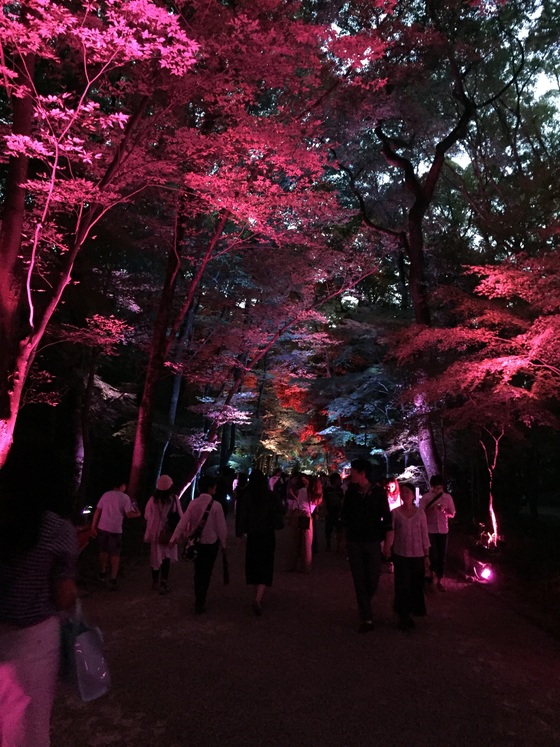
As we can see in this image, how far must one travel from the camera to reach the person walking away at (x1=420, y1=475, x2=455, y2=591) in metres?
7.57

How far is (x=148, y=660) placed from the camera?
4590mm

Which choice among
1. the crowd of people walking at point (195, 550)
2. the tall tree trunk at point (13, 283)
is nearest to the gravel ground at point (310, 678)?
the crowd of people walking at point (195, 550)

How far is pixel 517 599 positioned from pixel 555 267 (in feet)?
16.3

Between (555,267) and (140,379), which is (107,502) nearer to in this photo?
(555,267)

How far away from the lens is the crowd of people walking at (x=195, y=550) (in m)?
2.08

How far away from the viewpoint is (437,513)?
768 cm

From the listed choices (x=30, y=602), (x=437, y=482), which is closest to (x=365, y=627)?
(x=437, y=482)

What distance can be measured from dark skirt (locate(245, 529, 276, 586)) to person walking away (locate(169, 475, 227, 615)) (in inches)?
17.2

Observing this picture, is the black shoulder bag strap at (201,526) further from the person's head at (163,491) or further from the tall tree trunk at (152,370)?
the tall tree trunk at (152,370)

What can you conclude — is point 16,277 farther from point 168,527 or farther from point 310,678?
point 310,678

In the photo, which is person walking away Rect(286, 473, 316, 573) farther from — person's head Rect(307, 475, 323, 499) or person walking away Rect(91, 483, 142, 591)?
person walking away Rect(91, 483, 142, 591)

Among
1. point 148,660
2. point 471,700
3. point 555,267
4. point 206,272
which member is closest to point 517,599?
point 471,700

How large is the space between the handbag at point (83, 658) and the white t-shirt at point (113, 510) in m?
5.38

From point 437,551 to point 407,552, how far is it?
226 cm
